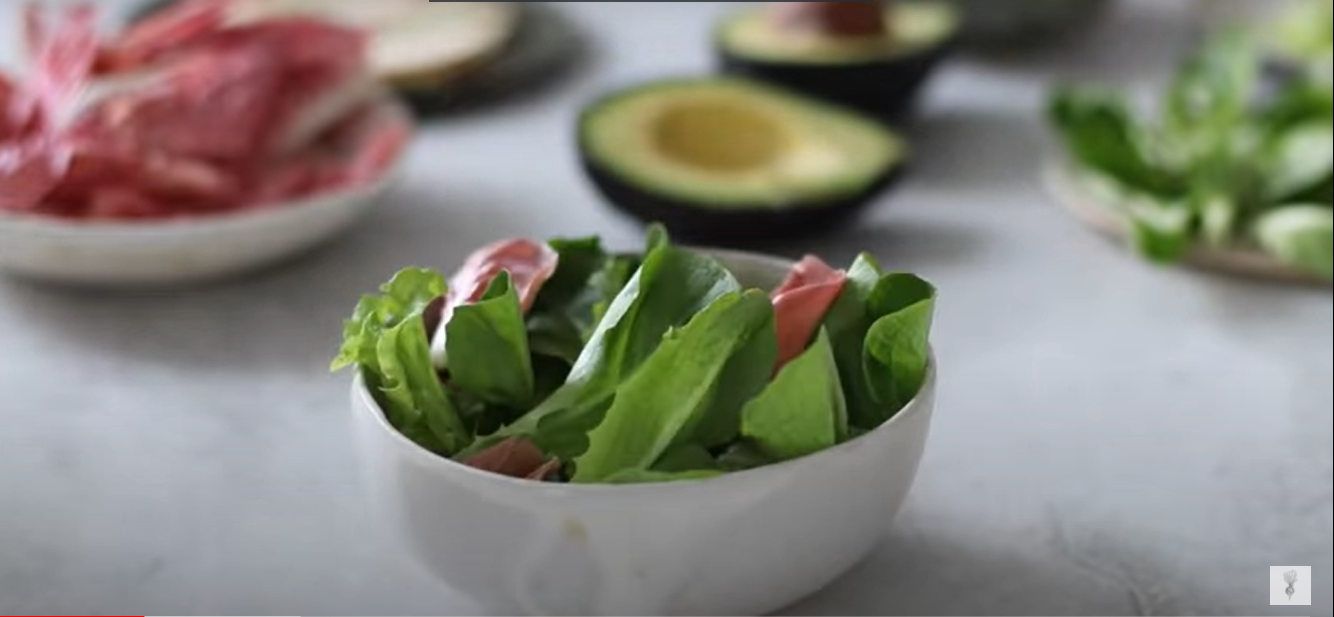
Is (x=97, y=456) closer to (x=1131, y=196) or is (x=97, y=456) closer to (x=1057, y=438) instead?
(x=1057, y=438)

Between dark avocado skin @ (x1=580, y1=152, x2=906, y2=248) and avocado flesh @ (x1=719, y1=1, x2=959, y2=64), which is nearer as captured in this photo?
dark avocado skin @ (x1=580, y1=152, x2=906, y2=248)

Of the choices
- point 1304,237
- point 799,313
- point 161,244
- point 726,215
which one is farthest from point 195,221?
point 1304,237

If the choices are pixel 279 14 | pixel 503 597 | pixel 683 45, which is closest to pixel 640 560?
pixel 503 597

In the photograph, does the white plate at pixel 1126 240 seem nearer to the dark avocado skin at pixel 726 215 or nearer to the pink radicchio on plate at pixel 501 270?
the dark avocado skin at pixel 726 215

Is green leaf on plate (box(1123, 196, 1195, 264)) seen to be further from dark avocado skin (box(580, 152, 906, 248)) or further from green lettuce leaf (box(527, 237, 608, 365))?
green lettuce leaf (box(527, 237, 608, 365))

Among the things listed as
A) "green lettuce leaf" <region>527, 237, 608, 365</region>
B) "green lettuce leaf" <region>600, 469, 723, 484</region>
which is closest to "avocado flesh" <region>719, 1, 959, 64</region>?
"green lettuce leaf" <region>527, 237, 608, 365</region>

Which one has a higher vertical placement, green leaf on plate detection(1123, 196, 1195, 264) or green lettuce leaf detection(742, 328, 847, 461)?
green lettuce leaf detection(742, 328, 847, 461)
